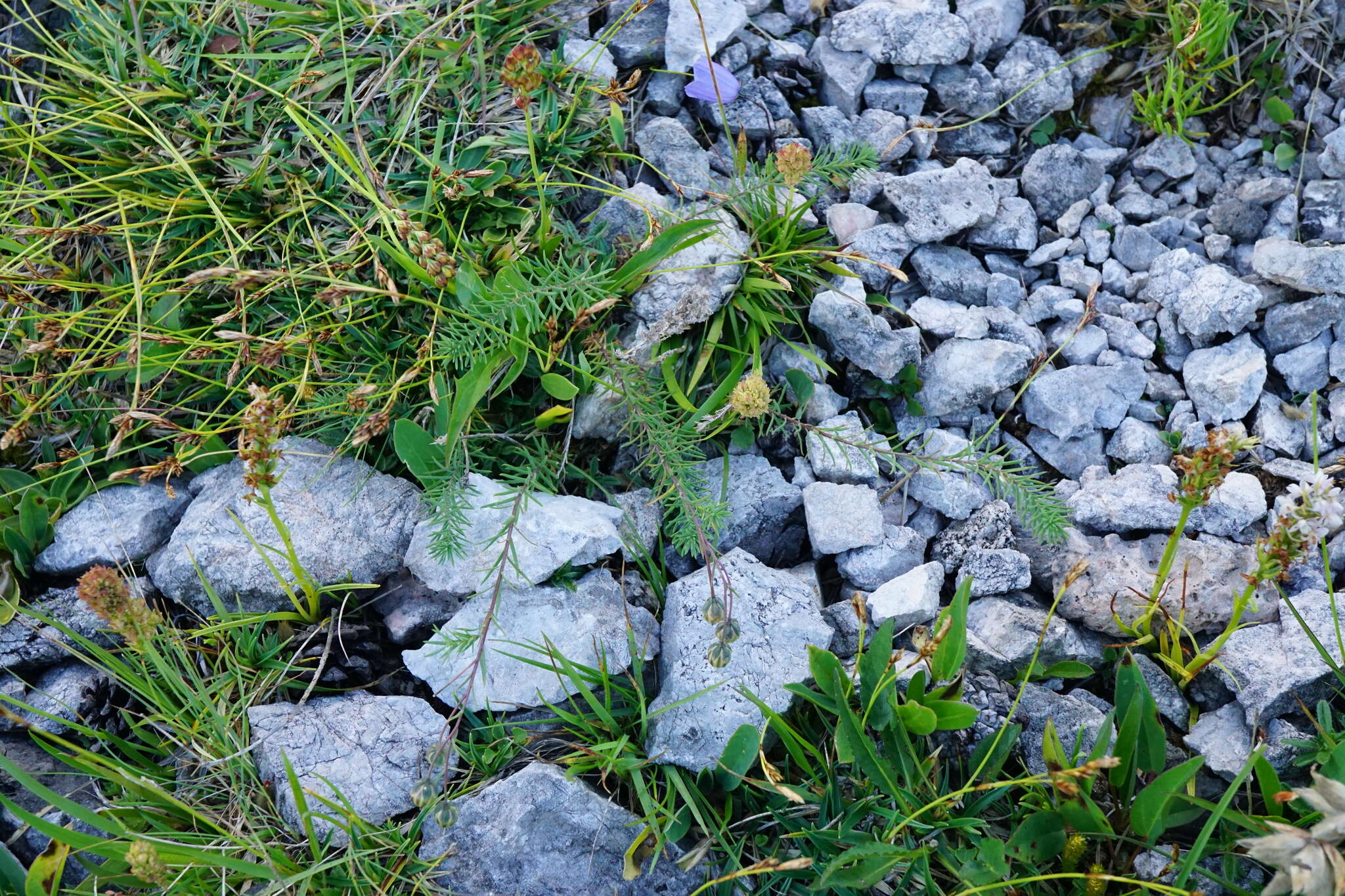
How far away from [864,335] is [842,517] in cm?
52

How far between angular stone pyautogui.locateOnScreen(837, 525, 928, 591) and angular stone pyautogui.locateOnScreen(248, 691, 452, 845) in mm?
1063

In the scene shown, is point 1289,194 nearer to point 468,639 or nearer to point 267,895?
point 468,639

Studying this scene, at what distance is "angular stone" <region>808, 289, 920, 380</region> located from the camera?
2.40m

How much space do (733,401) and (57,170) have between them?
2.20 m

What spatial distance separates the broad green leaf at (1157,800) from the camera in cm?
168

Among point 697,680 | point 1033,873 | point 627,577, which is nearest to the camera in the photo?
point 1033,873

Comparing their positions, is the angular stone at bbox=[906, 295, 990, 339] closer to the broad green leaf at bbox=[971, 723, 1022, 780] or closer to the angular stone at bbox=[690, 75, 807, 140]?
the angular stone at bbox=[690, 75, 807, 140]

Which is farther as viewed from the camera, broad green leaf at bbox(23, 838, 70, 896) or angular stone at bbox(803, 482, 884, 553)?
angular stone at bbox(803, 482, 884, 553)

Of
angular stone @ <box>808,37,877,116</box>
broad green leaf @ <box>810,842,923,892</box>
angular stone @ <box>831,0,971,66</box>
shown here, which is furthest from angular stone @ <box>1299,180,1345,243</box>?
broad green leaf @ <box>810,842,923,892</box>

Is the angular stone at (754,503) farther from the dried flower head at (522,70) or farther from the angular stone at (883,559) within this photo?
the dried flower head at (522,70)

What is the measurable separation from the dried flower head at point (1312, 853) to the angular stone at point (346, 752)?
159 centimetres

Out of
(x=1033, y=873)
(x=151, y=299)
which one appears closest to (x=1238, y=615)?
(x=1033, y=873)

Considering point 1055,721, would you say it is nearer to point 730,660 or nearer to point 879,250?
point 730,660

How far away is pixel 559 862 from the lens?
1.90 meters
